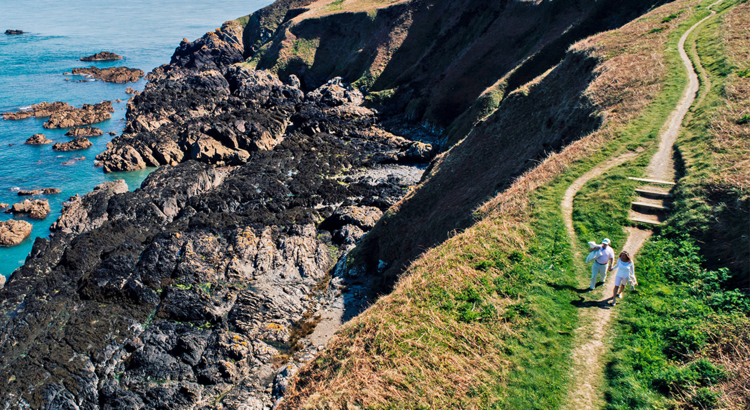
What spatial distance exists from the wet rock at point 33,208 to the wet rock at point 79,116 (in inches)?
1811

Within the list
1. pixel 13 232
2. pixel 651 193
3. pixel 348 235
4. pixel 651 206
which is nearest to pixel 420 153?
pixel 348 235

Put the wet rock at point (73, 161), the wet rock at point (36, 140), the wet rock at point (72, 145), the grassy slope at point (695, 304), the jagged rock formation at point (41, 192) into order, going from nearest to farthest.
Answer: the grassy slope at point (695, 304), the jagged rock formation at point (41, 192), the wet rock at point (73, 161), the wet rock at point (72, 145), the wet rock at point (36, 140)

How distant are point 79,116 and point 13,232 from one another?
57.7 meters

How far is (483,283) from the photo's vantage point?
1529cm

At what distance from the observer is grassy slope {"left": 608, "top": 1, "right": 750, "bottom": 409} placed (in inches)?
398

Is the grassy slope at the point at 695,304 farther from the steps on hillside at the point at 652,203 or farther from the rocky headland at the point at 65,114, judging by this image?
the rocky headland at the point at 65,114

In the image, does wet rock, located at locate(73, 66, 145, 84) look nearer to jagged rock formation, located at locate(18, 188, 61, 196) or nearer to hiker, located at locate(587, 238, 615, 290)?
jagged rock formation, located at locate(18, 188, 61, 196)

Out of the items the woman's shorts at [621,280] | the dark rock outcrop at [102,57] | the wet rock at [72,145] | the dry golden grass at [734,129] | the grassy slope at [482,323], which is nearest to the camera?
the grassy slope at [482,323]

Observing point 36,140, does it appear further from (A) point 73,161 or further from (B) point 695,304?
(B) point 695,304

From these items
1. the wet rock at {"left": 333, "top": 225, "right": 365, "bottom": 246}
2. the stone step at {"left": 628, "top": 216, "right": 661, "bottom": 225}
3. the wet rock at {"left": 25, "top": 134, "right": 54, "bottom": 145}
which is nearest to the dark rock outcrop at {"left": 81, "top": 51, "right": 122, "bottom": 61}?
the wet rock at {"left": 25, "top": 134, "right": 54, "bottom": 145}

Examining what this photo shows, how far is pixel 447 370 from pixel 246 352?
17.9m

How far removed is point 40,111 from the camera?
3716 inches

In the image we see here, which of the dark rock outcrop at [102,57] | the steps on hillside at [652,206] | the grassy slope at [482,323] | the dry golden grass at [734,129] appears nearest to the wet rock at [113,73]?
the dark rock outcrop at [102,57]

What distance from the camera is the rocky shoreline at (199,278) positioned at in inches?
939
